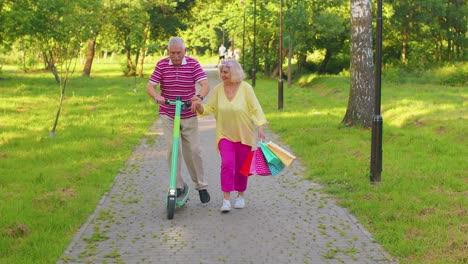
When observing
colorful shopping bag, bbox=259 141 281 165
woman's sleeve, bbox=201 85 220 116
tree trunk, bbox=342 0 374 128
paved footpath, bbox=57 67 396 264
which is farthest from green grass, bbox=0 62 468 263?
woman's sleeve, bbox=201 85 220 116

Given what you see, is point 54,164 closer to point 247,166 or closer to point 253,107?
point 247,166

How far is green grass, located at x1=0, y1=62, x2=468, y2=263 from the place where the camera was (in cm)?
620

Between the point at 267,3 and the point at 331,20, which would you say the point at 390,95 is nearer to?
the point at 331,20

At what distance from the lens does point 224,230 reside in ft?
21.3

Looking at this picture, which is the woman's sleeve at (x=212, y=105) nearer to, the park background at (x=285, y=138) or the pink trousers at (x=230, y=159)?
the pink trousers at (x=230, y=159)

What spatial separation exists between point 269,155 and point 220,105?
2.55 feet

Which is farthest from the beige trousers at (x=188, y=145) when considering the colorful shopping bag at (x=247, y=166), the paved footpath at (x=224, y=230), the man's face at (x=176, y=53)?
the man's face at (x=176, y=53)

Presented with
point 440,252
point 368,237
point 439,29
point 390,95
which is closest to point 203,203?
point 368,237

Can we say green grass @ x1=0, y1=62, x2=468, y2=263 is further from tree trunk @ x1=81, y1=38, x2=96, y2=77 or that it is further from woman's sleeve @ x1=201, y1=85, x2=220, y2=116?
tree trunk @ x1=81, y1=38, x2=96, y2=77

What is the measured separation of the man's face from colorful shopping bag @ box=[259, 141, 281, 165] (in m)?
1.30

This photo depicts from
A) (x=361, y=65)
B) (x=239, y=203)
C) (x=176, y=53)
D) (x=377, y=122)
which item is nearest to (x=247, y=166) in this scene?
(x=239, y=203)

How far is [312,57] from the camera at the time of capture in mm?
45875

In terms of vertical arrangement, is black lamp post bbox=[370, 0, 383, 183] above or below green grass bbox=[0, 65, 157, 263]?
above

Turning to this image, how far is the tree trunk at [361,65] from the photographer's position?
13984 mm
